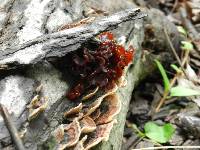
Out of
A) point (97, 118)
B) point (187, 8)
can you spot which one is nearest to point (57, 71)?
point (97, 118)

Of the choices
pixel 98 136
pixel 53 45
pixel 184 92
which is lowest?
pixel 184 92

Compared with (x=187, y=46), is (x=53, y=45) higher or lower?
higher

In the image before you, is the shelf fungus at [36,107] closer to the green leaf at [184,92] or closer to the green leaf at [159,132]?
the green leaf at [159,132]

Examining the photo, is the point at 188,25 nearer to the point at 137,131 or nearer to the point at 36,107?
the point at 137,131

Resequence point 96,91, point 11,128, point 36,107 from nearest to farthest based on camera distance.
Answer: point 11,128, point 36,107, point 96,91

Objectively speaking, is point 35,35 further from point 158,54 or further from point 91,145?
point 158,54

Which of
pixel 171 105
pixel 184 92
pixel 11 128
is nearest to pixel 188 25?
pixel 171 105

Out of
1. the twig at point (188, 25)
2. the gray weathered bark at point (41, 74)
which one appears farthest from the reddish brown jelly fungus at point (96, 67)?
the twig at point (188, 25)
